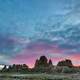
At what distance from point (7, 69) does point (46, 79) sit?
20.4m

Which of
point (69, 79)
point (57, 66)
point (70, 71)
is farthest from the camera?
point (57, 66)

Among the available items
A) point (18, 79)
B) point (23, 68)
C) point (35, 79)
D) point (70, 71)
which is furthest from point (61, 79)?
point (23, 68)

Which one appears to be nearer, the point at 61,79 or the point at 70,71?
the point at 61,79

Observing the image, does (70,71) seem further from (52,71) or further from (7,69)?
(7,69)

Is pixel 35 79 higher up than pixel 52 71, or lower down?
lower down

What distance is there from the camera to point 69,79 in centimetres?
4250

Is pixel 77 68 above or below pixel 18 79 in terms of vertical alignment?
above

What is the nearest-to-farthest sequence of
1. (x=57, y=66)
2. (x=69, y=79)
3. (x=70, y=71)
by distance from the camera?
(x=69, y=79) < (x=70, y=71) < (x=57, y=66)

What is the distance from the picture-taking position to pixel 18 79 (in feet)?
140

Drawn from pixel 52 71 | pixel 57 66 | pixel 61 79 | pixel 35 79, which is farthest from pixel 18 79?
pixel 57 66

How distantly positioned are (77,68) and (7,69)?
16.8 m

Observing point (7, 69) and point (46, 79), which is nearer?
point (46, 79)

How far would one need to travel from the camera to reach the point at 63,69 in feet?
200

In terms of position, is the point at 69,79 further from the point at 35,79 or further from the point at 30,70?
the point at 30,70
